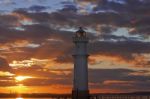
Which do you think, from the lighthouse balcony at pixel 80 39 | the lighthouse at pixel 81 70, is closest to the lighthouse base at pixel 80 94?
the lighthouse at pixel 81 70

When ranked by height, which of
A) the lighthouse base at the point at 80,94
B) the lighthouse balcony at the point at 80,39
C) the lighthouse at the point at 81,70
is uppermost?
the lighthouse balcony at the point at 80,39

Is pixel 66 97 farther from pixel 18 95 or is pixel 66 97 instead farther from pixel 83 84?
pixel 18 95

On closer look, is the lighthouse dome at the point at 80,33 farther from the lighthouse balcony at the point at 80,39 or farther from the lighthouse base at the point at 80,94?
the lighthouse base at the point at 80,94

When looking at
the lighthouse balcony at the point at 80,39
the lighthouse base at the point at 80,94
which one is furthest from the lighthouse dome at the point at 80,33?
the lighthouse base at the point at 80,94

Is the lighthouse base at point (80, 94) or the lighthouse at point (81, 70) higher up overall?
the lighthouse at point (81, 70)

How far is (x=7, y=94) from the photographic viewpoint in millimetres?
71938

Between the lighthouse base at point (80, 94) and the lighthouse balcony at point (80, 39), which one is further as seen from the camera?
the lighthouse balcony at point (80, 39)

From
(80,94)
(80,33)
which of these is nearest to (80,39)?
(80,33)

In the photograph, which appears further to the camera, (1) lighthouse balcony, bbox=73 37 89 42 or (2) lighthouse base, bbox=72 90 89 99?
(1) lighthouse balcony, bbox=73 37 89 42

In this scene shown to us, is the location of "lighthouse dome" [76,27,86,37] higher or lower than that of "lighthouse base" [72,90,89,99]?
higher

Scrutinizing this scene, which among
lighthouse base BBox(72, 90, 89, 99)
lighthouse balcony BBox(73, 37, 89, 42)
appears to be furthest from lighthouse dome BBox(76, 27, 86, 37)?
lighthouse base BBox(72, 90, 89, 99)

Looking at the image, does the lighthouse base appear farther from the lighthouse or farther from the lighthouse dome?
the lighthouse dome

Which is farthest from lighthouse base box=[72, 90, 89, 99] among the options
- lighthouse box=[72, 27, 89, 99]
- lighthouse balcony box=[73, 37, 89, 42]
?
lighthouse balcony box=[73, 37, 89, 42]

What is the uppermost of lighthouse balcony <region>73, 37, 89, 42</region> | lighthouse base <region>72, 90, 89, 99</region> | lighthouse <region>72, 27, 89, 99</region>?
lighthouse balcony <region>73, 37, 89, 42</region>
